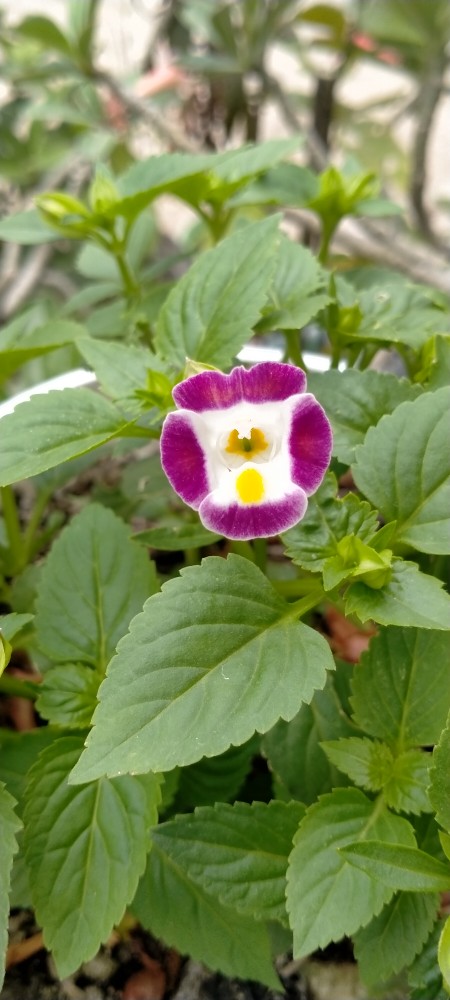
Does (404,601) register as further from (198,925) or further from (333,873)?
(198,925)

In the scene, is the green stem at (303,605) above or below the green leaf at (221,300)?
below

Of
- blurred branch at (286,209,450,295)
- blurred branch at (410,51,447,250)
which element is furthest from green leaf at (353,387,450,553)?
blurred branch at (410,51,447,250)

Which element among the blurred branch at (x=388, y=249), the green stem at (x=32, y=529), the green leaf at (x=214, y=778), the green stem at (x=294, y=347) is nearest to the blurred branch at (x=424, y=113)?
the blurred branch at (x=388, y=249)

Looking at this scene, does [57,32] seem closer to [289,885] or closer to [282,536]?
[282,536]

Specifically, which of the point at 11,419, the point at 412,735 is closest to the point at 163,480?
the point at 11,419

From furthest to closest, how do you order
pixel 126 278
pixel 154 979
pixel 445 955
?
1. pixel 126 278
2. pixel 154 979
3. pixel 445 955

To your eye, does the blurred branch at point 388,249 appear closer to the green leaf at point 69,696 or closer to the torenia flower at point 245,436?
the torenia flower at point 245,436

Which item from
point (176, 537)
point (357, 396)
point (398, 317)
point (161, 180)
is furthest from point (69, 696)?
point (161, 180)
